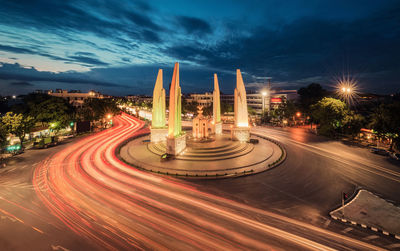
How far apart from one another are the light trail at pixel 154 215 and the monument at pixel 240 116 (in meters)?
15.8

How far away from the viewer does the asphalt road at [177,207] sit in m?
8.77

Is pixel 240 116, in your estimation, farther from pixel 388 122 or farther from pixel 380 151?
pixel 388 122

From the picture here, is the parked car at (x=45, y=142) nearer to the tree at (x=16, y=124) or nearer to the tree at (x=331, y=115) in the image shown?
the tree at (x=16, y=124)

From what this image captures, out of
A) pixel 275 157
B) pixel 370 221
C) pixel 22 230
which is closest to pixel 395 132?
pixel 275 157

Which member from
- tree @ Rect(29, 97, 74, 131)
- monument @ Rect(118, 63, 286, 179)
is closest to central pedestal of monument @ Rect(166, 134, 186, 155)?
monument @ Rect(118, 63, 286, 179)

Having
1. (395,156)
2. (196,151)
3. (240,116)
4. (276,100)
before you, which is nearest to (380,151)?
(395,156)

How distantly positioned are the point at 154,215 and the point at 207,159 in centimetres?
1059

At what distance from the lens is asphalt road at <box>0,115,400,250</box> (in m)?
8.77

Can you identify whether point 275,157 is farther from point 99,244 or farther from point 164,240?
point 99,244

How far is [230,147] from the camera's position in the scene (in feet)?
78.5

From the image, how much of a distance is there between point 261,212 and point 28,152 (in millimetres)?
31351

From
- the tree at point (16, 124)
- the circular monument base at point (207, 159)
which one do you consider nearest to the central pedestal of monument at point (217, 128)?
the circular monument base at point (207, 159)

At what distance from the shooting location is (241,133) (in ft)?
91.9

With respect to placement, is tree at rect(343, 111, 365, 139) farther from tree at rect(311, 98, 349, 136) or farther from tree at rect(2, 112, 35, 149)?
tree at rect(2, 112, 35, 149)
